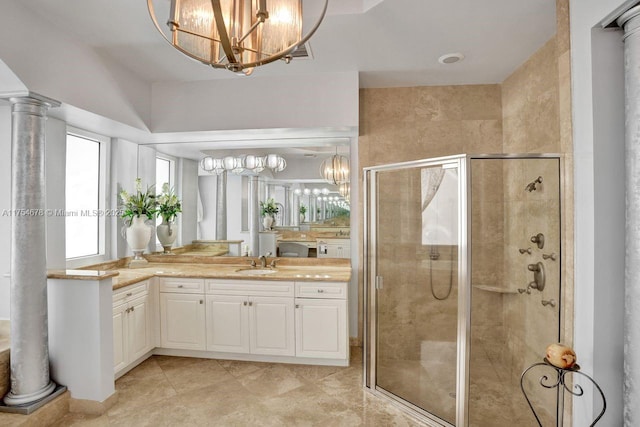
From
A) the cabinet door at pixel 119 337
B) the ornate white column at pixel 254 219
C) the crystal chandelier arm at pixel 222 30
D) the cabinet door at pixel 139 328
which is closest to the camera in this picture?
the crystal chandelier arm at pixel 222 30

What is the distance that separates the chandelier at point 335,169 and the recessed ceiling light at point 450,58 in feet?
4.16

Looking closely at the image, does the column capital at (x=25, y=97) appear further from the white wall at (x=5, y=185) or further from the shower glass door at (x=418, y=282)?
the shower glass door at (x=418, y=282)

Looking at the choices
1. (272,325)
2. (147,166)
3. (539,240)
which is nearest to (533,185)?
(539,240)

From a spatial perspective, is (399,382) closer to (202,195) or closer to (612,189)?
(612,189)

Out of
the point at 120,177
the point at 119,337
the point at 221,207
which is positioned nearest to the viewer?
the point at 119,337

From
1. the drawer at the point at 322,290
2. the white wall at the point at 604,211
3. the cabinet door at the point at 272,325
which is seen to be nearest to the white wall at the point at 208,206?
the cabinet door at the point at 272,325

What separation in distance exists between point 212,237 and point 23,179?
1.86 metres

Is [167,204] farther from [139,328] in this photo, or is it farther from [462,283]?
[462,283]

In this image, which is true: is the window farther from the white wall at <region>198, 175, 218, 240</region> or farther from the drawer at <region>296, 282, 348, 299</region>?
the drawer at <region>296, 282, 348, 299</region>

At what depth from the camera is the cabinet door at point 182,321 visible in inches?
126

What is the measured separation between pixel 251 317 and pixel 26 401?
160 centimetres

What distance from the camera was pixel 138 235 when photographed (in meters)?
3.62

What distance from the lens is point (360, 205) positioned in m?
3.53

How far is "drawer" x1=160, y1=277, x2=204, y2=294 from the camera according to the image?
3.21 metres
